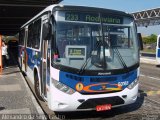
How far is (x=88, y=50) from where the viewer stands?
7695 mm

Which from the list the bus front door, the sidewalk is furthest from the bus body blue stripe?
the sidewalk

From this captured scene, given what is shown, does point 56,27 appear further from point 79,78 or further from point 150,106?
point 150,106

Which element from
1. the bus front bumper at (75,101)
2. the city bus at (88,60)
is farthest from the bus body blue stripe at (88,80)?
the bus front bumper at (75,101)

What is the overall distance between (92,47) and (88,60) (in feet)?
1.24

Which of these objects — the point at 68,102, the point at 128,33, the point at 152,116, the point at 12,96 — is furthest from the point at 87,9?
the point at 12,96

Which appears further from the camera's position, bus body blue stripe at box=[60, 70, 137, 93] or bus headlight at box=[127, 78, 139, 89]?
bus headlight at box=[127, 78, 139, 89]

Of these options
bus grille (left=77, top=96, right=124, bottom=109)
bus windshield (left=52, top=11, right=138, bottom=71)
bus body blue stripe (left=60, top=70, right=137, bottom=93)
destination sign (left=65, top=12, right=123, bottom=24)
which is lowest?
bus grille (left=77, top=96, right=124, bottom=109)

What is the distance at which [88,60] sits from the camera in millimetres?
7605

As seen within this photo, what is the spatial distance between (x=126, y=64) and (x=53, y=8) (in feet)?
7.73

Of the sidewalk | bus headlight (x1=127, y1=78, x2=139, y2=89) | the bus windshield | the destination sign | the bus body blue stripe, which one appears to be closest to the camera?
the bus body blue stripe

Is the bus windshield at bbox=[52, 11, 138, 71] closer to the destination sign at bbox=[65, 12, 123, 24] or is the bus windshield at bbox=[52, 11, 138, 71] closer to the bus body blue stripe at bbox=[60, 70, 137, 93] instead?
the destination sign at bbox=[65, 12, 123, 24]

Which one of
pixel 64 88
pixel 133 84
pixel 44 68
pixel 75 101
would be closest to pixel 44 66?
pixel 44 68

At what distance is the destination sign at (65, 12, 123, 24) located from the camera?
7.76m

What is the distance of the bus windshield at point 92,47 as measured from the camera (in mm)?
7531
